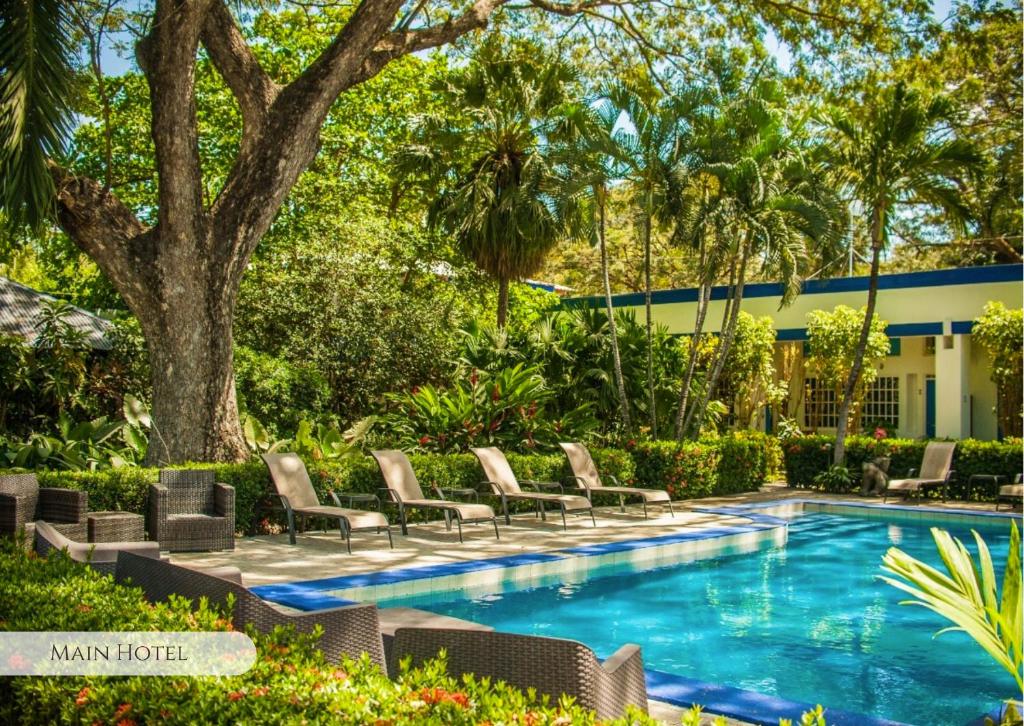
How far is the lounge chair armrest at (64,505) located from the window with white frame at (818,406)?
779 inches

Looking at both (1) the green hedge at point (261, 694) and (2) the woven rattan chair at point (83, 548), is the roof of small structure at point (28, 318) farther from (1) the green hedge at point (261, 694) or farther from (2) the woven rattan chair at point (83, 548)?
(1) the green hedge at point (261, 694)

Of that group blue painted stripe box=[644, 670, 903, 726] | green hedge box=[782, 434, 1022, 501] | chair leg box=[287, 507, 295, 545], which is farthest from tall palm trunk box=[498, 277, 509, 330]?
blue painted stripe box=[644, 670, 903, 726]

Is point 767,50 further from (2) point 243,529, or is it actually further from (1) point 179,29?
(2) point 243,529

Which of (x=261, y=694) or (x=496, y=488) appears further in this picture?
(x=496, y=488)

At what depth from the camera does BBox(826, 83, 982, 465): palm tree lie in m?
16.7

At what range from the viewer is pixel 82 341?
1631cm

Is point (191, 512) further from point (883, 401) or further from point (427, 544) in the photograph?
point (883, 401)

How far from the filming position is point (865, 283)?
75.2ft

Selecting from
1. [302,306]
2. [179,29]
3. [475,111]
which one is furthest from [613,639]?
[475,111]

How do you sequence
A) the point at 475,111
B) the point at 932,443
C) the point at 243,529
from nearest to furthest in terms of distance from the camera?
the point at 243,529 < the point at 932,443 < the point at 475,111

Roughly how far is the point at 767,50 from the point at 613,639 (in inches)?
454

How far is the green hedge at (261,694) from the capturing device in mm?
3076

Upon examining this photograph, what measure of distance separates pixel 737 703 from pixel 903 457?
13.8m

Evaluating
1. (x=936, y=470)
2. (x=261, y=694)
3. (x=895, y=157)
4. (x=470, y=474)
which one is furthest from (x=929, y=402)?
(x=261, y=694)
